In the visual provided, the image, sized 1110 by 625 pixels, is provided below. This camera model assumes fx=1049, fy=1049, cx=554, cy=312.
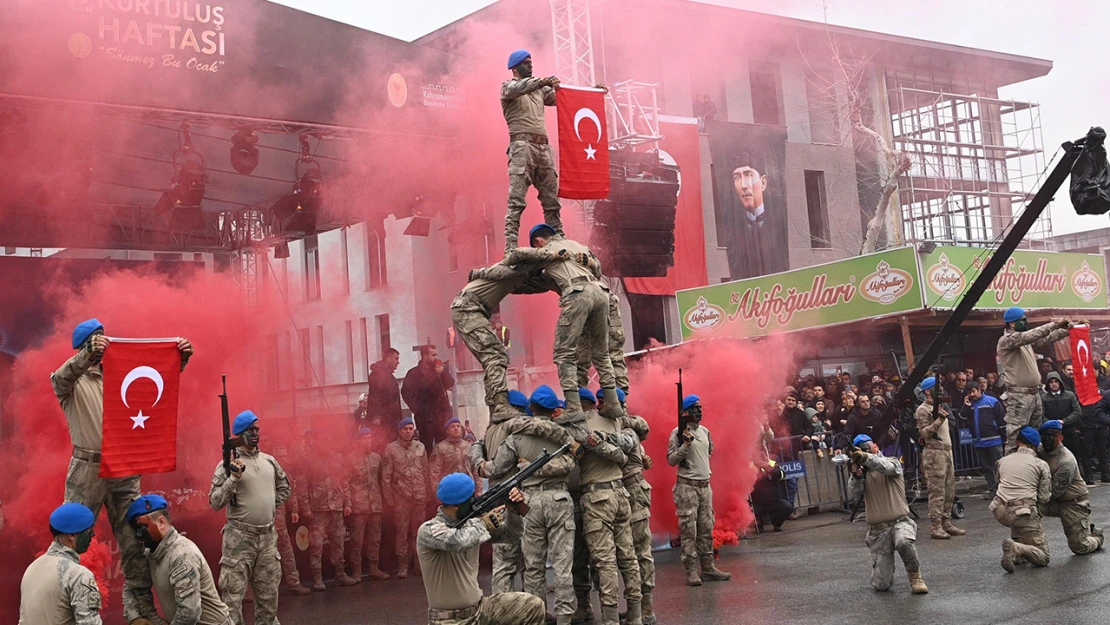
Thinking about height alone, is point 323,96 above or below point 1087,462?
above

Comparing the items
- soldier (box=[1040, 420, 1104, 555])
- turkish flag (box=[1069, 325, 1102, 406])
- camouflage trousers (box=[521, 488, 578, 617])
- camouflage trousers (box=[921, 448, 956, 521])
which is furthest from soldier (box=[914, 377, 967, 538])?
camouflage trousers (box=[521, 488, 578, 617])

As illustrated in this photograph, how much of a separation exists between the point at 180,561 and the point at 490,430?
10.4ft

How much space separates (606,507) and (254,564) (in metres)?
2.94

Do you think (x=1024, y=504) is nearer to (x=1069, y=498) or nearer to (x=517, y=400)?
(x=1069, y=498)

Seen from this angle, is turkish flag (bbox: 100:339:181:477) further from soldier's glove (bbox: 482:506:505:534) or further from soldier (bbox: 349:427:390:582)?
soldier (bbox: 349:427:390:582)

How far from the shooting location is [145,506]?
6.89 metres

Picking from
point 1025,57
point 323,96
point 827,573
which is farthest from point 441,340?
point 1025,57

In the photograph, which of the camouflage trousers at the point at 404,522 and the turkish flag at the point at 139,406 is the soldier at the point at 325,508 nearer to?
the camouflage trousers at the point at 404,522

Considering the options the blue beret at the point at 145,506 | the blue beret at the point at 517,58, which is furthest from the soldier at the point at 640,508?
the blue beret at the point at 145,506

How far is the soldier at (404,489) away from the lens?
42.0 ft

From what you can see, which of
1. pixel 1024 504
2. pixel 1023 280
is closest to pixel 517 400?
pixel 1024 504

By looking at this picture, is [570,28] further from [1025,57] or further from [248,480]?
[1025,57]

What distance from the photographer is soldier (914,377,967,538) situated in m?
12.8

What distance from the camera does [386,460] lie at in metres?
12.9
